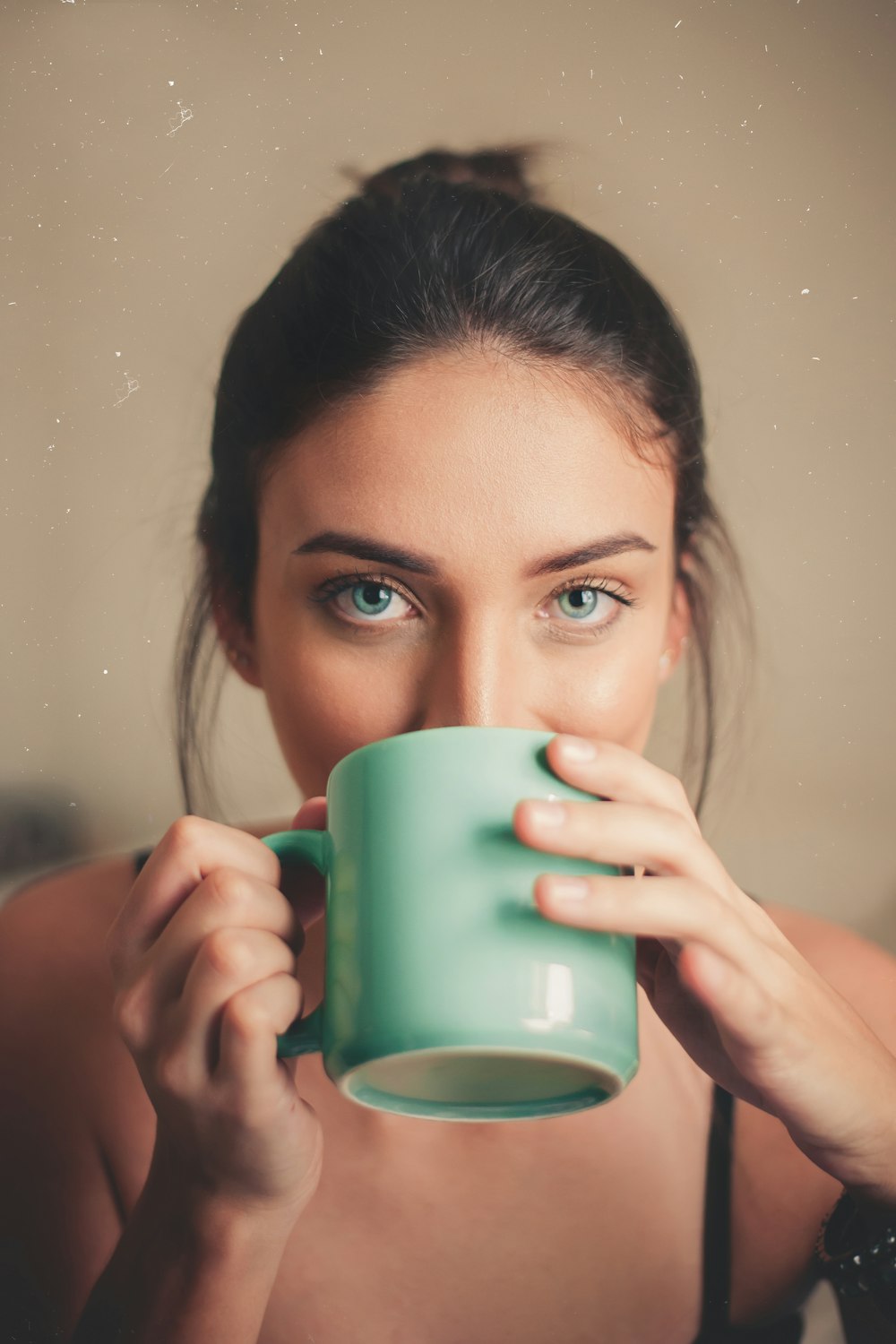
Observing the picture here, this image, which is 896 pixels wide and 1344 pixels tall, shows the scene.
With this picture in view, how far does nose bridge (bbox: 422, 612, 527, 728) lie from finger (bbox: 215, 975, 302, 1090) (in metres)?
0.22

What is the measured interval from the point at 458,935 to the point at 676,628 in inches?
22.5

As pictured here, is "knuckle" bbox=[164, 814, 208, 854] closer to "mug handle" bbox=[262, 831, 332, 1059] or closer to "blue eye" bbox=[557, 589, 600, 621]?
"mug handle" bbox=[262, 831, 332, 1059]

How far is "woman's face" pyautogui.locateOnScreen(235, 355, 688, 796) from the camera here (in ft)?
2.14

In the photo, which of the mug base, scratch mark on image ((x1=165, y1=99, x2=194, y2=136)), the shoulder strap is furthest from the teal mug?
scratch mark on image ((x1=165, y1=99, x2=194, y2=136))

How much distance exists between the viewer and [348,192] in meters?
0.89

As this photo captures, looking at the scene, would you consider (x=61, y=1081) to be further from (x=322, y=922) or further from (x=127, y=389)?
(x=127, y=389)

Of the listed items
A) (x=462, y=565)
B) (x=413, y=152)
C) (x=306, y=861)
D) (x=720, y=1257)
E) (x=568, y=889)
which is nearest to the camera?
(x=568, y=889)

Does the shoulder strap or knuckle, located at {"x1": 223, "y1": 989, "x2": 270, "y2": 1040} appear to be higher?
knuckle, located at {"x1": 223, "y1": 989, "x2": 270, "y2": 1040}

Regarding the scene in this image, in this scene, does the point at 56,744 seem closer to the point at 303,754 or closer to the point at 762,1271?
the point at 303,754

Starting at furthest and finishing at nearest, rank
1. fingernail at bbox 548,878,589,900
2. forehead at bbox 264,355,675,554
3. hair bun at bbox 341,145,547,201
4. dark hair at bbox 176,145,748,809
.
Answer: hair bun at bbox 341,145,547,201 → dark hair at bbox 176,145,748,809 → forehead at bbox 264,355,675,554 → fingernail at bbox 548,878,589,900

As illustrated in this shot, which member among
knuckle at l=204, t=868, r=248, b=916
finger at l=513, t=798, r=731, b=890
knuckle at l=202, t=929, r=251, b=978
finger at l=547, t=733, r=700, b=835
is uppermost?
finger at l=547, t=733, r=700, b=835

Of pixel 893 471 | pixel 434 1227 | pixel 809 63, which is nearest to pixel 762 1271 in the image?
pixel 434 1227

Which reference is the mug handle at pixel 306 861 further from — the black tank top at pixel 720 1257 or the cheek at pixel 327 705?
the black tank top at pixel 720 1257

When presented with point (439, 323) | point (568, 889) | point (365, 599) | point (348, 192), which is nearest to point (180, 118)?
point (348, 192)
